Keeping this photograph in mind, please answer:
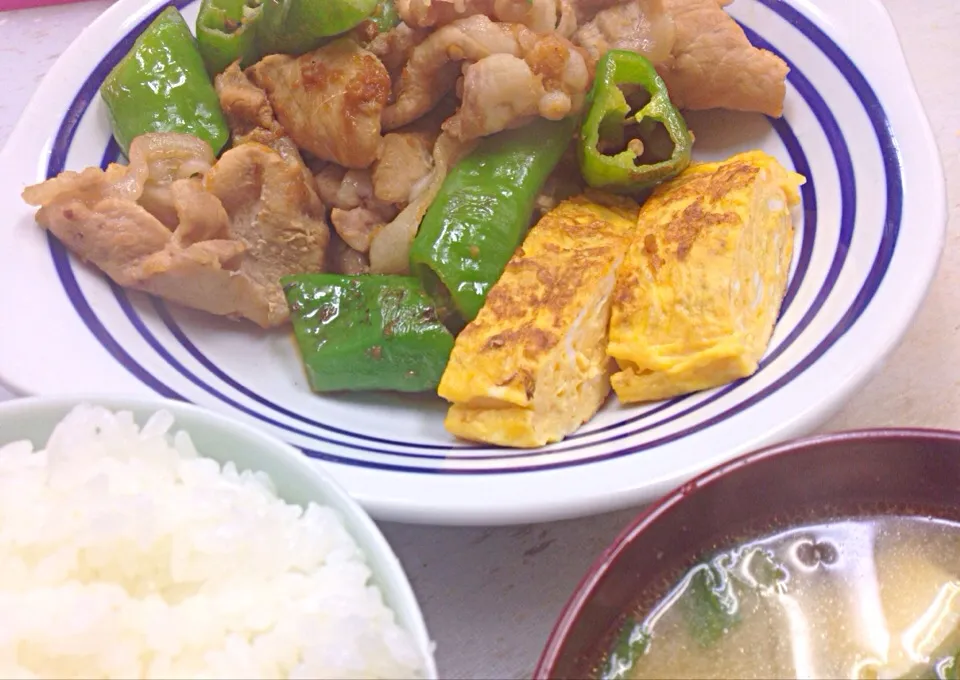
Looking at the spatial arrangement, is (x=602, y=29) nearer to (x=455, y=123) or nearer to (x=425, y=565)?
(x=455, y=123)

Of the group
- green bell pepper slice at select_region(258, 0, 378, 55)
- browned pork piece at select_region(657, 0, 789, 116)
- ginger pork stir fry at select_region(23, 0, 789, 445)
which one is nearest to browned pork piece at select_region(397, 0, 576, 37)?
ginger pork stir fry at select_region(23, 0, 789, 445)

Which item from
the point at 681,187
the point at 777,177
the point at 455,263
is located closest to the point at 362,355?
the point at 455,263

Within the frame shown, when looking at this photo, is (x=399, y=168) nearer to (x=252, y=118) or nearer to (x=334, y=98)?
(x=334, y=98)

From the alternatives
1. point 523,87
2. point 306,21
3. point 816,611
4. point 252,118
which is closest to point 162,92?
point 252,118

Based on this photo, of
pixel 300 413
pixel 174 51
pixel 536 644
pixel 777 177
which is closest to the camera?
pixel 536 644

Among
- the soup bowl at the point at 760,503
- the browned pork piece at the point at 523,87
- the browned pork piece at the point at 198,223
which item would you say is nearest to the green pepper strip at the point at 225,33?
the browned pork piece at the point at 198,223

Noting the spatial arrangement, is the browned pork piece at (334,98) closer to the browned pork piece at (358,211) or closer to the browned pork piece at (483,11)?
the browned pork piece at (358,211)
